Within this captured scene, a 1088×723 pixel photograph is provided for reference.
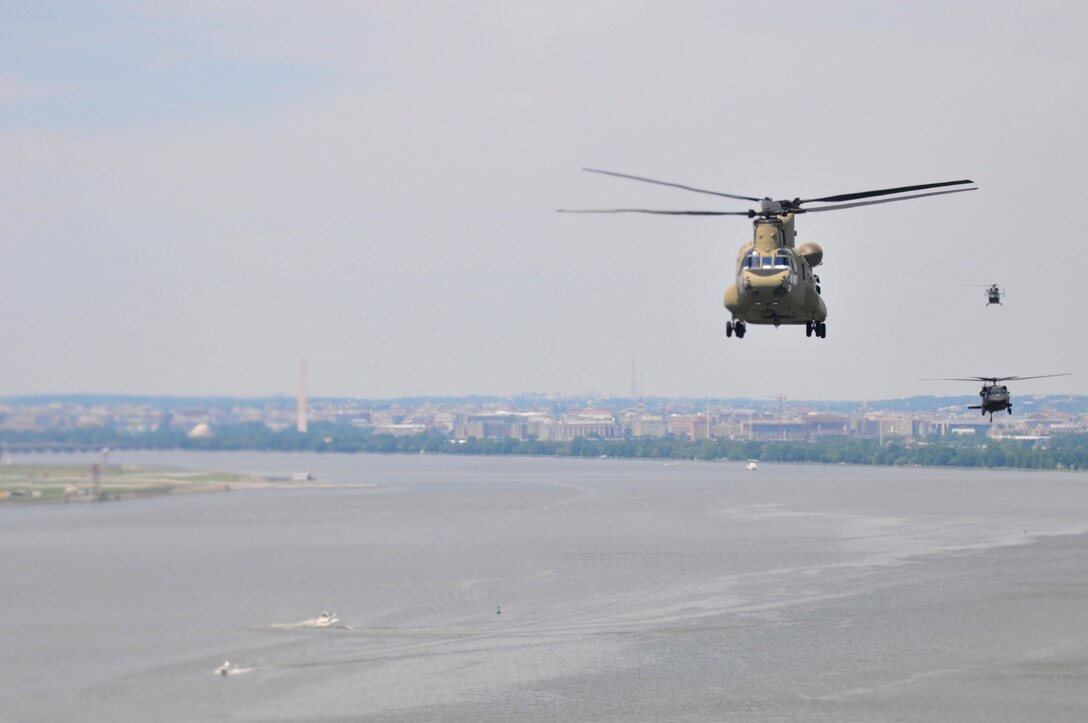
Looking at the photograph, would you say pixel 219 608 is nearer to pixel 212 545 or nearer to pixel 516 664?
pixel 516 664

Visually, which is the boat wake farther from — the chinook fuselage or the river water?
the chinook fuselage

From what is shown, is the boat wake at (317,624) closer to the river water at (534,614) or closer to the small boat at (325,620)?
the small boat at (325,620)

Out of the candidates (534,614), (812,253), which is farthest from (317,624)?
(812,253)

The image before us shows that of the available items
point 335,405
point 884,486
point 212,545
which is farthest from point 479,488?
point 335,405

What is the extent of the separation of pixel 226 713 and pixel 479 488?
404 feet

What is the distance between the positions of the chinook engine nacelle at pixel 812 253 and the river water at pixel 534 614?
32.7 m

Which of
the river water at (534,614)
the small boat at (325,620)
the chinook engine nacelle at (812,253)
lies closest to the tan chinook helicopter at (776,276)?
the chinook engine nacelle at (812,253)

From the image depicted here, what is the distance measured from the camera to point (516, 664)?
71.8 meters

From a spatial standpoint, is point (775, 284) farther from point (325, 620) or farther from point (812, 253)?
point (325, 620)

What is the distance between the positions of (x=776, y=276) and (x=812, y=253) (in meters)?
3.41

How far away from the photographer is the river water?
2562 inches

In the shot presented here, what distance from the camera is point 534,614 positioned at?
85438mm

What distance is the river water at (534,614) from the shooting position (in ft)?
213

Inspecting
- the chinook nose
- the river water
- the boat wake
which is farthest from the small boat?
the chinook nose
